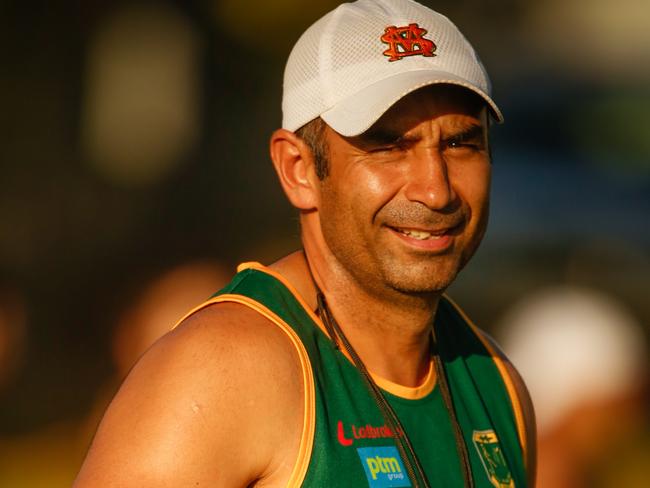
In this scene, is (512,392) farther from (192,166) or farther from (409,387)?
(192,166)

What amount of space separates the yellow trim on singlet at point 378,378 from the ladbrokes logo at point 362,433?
0.51ft

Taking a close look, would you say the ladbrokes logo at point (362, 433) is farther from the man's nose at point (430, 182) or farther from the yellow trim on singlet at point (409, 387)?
the man's nose at point (430, 182)

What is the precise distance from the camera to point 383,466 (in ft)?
8.46

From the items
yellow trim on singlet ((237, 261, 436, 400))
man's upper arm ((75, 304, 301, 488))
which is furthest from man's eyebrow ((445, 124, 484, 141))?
man's upper arm ((75, 304, 301, 488))

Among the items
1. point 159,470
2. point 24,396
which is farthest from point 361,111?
point 24,396

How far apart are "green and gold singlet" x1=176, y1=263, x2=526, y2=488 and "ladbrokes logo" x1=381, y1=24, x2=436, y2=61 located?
59 cm

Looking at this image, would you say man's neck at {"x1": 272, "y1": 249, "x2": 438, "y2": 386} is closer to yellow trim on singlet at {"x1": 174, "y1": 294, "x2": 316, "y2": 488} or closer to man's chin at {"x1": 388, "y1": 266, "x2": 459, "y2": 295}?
man's chin at {"x1": 388, "y1": 266, "x2": 459, "y2": 295}

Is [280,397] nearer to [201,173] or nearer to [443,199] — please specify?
[443,199]

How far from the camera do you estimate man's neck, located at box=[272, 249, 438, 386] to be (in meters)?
2.84

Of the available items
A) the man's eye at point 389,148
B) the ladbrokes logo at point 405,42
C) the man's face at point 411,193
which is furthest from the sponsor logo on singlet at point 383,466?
the ladbrokes logo at point 405,42

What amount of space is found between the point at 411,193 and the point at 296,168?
0.35 m

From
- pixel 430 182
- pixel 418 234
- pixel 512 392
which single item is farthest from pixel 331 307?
pixel 512 392

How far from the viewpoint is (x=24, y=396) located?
6.05 meters

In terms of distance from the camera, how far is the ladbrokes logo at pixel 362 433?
8.27 ft
